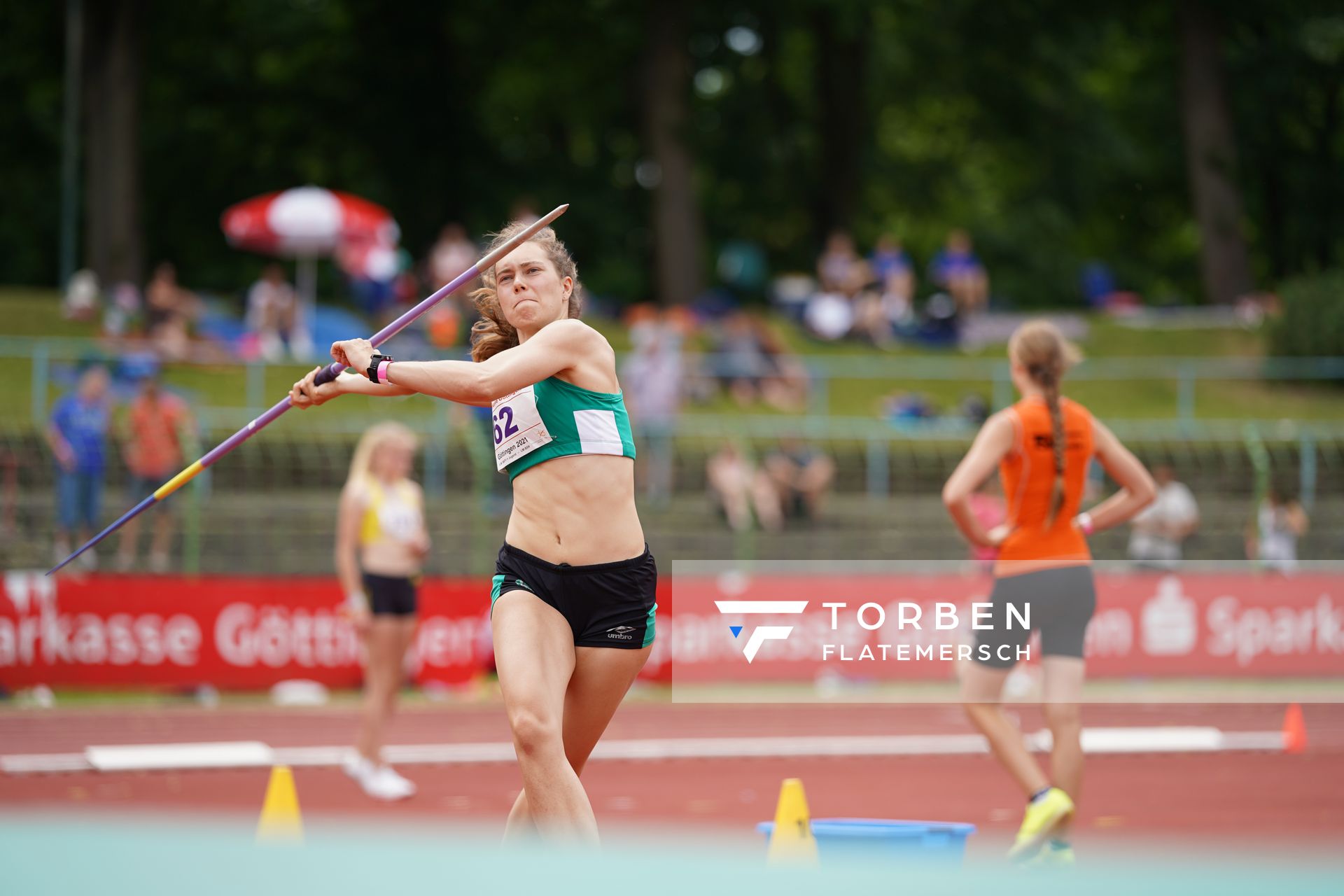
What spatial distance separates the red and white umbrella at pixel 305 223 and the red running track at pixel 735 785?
30.6 ft

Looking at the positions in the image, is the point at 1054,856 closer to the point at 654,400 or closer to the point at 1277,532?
the point at 1277,532

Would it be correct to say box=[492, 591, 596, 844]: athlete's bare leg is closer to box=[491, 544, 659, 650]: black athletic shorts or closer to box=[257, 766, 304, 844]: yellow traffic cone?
box=[491, 544, 659, 650]: black athletic shorts

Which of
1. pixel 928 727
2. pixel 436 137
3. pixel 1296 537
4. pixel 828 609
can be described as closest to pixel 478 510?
pixel 828 609

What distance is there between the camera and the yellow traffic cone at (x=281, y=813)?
7496 mm

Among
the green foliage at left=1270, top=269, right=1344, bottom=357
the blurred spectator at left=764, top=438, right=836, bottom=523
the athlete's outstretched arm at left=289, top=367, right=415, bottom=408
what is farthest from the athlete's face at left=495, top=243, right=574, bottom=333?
the green foliage at left=1270, top=269, right=1344, bottom=357

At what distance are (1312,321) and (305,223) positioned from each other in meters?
13.8

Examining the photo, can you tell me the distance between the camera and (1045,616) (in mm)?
7246

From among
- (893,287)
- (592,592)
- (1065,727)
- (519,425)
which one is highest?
(893,287)

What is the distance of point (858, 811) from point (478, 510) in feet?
26.1

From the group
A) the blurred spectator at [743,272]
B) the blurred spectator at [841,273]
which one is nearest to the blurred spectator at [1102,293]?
the blurred spectator at [743,272]

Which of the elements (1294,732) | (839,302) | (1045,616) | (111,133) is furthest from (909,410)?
(1045,616)

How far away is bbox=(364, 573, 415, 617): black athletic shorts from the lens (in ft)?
33.0

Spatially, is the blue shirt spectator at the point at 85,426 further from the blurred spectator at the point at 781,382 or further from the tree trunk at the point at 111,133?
the tree trunk at the point at 111,133

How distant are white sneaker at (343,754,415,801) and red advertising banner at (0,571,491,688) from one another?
484 centimetres
